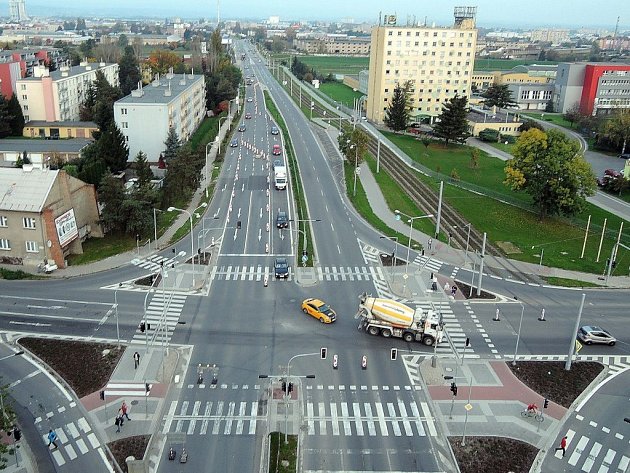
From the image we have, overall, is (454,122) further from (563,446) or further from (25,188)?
(563,446)

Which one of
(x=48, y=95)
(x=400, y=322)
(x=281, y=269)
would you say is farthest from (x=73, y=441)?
(x=48, y=95)

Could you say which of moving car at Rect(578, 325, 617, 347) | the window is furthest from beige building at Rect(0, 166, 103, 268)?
moving car at Rect(578, 325, 617, 347)

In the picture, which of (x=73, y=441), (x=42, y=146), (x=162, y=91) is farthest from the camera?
(x=162, y=91)

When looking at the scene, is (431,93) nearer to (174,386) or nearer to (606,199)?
(606,199)

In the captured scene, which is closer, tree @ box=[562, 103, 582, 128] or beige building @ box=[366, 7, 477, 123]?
beige building @ box=[366, 7, 477, 123]

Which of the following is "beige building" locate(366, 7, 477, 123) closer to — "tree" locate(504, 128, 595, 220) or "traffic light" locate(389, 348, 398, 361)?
"tree" locate(504, 128, 595, 220)

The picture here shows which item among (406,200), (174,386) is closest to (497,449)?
(174,386)

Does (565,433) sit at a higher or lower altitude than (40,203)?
lower
